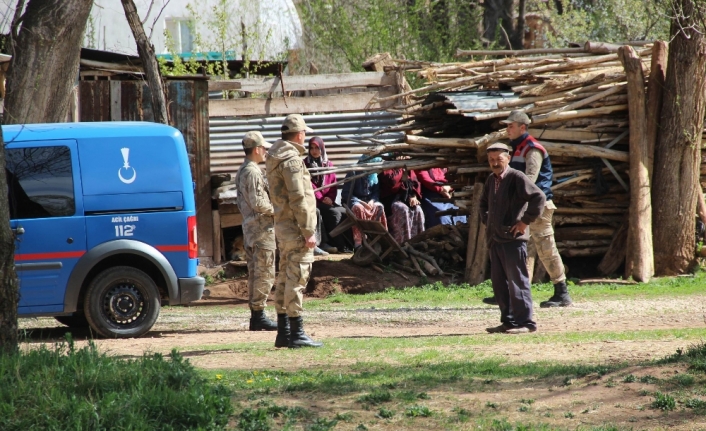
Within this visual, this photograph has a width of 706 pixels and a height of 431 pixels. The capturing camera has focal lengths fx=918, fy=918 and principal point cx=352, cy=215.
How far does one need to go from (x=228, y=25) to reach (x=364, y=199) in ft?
38.4

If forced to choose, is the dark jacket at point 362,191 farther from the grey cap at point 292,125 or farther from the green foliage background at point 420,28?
the green foliage background at point 420,28

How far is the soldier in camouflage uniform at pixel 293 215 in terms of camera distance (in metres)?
8.15

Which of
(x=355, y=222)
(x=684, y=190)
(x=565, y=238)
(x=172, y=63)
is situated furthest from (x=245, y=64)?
(x=684, y=190)

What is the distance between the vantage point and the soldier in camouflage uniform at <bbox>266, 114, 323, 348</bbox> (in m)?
8.15

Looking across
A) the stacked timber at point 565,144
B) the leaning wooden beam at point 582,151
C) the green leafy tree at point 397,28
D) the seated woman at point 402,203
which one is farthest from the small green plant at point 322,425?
the green leafy tree at point 397,28

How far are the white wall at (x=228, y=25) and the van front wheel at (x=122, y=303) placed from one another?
1526 centimetres

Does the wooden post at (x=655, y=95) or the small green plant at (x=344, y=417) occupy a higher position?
the wooden post at (x=655, y=95)

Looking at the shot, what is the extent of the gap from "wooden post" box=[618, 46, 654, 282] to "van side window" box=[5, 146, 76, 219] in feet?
26.2

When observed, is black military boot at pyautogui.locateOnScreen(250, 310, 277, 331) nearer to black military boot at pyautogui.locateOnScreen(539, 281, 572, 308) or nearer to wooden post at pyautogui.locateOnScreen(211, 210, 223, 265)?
black military boot at pyautogui.locateOnScreen(539, 281, 572, 308)

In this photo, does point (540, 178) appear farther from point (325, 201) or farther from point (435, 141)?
point (325, 201)

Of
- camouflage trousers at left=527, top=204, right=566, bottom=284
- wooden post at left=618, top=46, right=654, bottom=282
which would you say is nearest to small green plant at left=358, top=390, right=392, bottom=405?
camouflage trousers at left=527, top=204, right=566, bottom=284

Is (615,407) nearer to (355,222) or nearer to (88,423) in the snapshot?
(88,423)

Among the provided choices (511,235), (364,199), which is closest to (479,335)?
(511,235)

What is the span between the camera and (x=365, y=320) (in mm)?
11023
